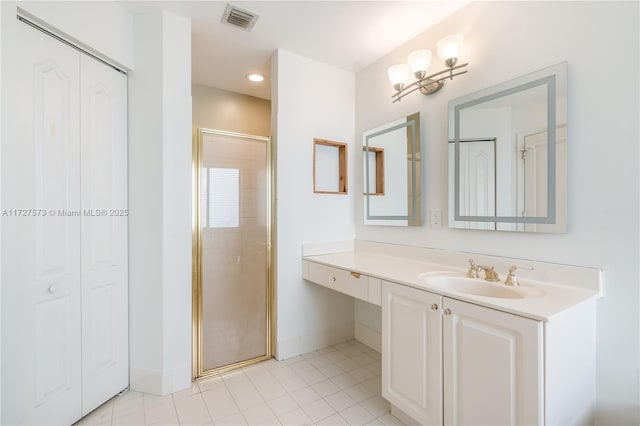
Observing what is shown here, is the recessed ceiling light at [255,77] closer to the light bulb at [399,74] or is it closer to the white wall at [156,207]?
the white wall at [156,207]

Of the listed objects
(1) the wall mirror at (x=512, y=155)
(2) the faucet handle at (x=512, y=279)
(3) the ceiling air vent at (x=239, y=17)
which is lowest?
(2) the faucet handle at (x=512, y=279)

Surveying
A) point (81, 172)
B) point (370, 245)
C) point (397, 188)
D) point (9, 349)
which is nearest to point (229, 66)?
point (81, 172)

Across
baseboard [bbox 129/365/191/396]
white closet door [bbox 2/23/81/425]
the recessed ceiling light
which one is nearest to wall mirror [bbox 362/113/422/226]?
the recessed ceiling light

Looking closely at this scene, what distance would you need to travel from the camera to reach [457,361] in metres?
1.27

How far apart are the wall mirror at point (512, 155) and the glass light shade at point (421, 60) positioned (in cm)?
31

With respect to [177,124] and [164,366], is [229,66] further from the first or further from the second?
[164,366]

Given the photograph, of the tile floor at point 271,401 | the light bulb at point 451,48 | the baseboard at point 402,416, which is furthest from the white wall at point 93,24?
the baseboard at point 402,416

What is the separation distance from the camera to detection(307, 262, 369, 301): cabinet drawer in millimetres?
1806

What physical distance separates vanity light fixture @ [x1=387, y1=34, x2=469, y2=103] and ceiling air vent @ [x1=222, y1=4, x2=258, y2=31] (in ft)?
3.32

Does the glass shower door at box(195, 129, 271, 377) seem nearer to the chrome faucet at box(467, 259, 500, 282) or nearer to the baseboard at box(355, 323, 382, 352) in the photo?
the baseboard at box(355, 323, 382, 352)

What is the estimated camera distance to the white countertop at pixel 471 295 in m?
1.10

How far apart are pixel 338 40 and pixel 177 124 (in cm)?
131

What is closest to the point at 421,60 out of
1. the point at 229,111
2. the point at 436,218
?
the point at 436,218

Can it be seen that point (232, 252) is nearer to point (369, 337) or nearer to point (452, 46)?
point (369, 337)
